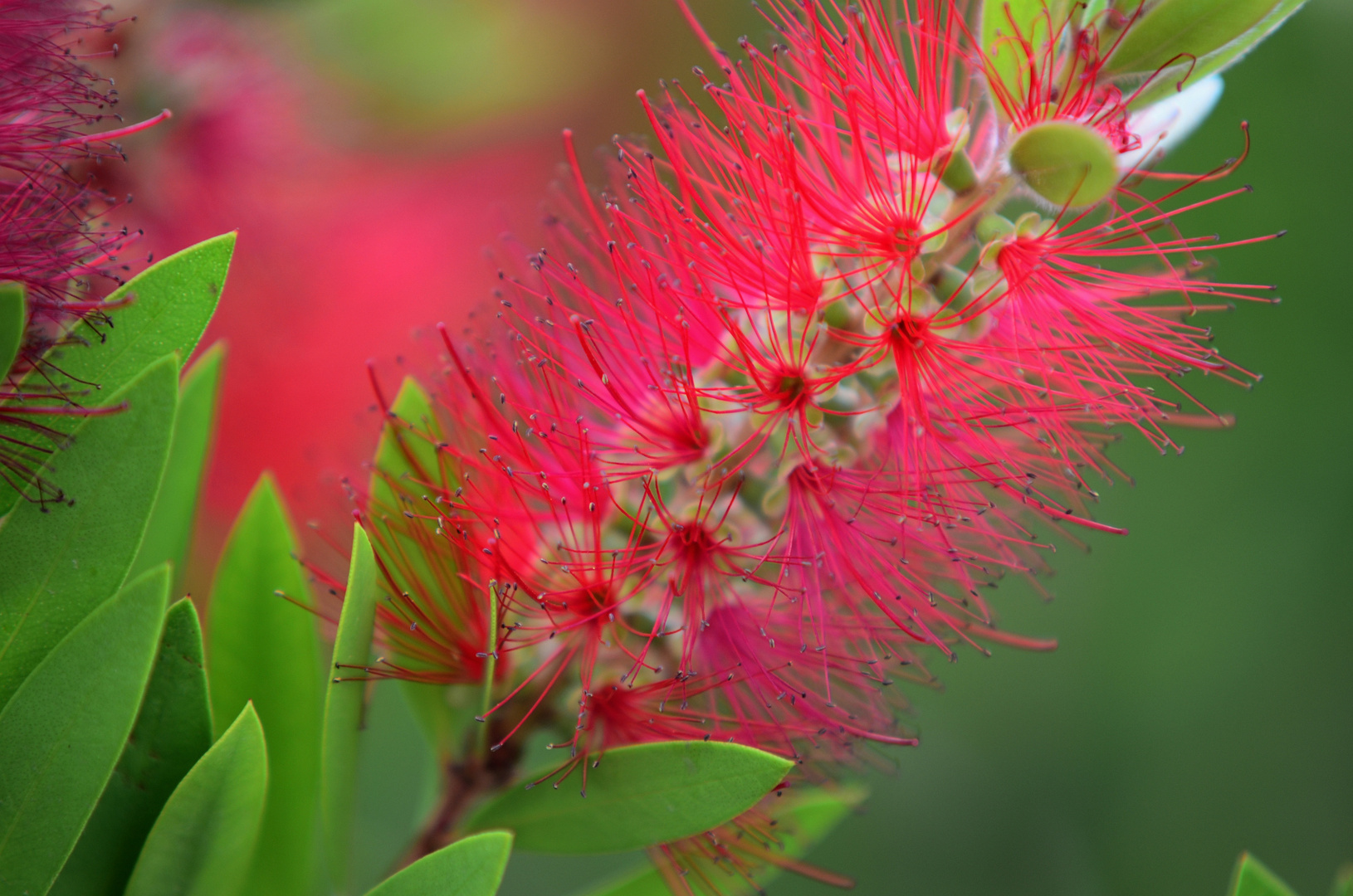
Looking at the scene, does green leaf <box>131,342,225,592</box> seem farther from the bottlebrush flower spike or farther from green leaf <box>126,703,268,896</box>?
green leaf <box>126,703,268,896</box>

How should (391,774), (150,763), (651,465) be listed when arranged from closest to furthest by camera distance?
1. (150,763)
2. (651,465)
3. (391,774)

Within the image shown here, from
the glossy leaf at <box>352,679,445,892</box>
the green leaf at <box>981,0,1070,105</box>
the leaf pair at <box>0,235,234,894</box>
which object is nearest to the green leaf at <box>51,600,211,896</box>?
the leaf pair at <box>0,235,234,894</box>

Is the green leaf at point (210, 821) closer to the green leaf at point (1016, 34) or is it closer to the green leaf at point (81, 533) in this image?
the green leaf at point (81, 533)

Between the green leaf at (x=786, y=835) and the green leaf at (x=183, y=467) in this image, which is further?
the green leaf at (x=786, y=835)

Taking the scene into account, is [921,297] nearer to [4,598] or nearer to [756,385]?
[756,385]

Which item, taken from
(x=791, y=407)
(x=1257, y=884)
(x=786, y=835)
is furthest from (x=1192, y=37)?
(x=786, y=835)

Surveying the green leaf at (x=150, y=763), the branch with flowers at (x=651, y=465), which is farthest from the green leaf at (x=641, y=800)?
the green leaf at (x=150, y=763)

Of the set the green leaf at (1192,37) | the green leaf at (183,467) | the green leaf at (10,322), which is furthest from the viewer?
the green leaf at (183,467)

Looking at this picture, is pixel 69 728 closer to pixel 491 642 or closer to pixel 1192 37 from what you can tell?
pixel 491 642
